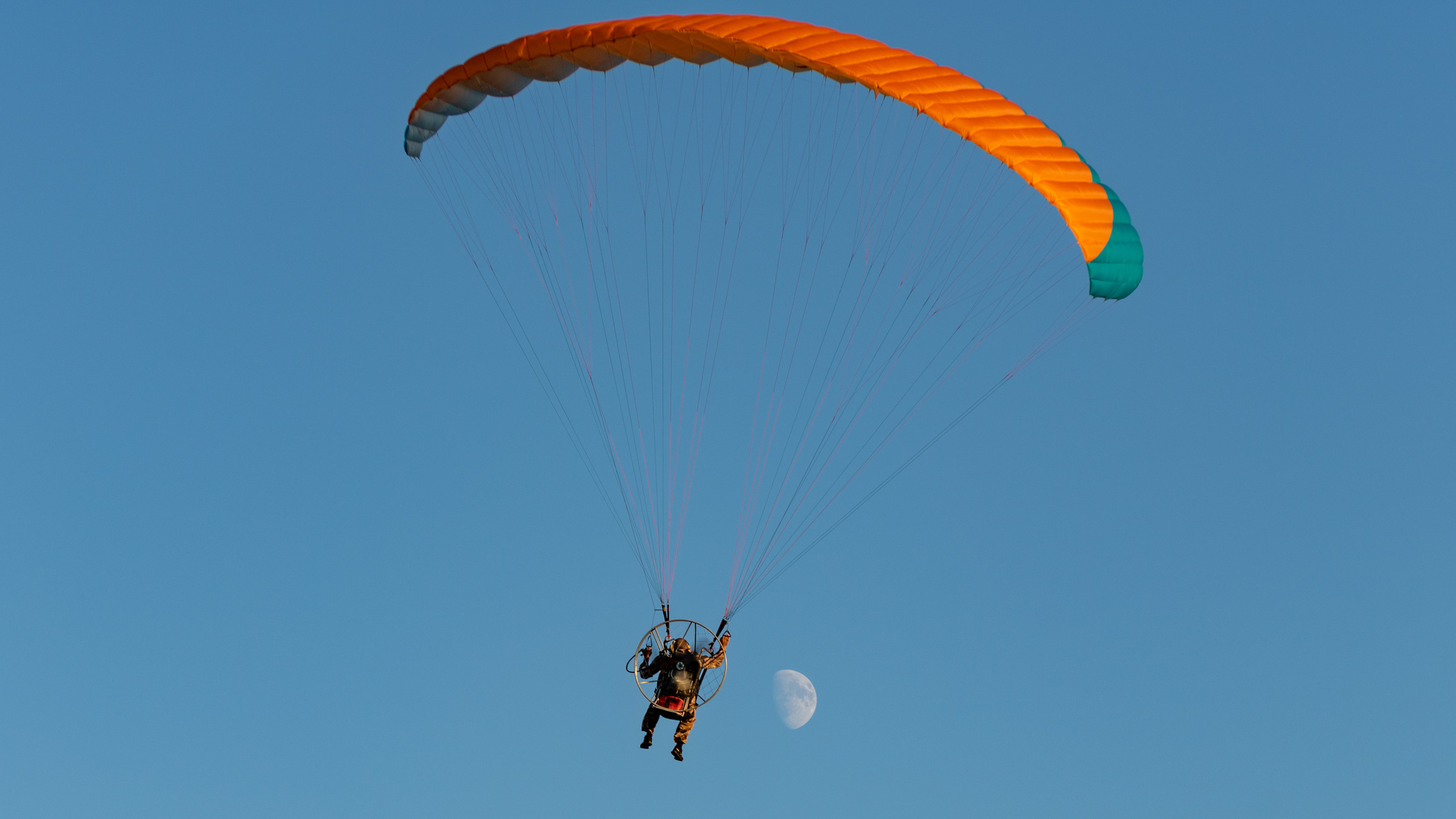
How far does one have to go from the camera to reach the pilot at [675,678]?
20406mm

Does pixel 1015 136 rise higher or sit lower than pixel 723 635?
higher

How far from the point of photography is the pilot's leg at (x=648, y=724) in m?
20.7

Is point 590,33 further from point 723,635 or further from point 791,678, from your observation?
point 791,678

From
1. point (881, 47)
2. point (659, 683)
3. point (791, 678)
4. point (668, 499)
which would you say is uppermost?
point (881, 47)

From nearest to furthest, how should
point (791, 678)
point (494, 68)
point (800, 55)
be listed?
point (800, 55)
point (494, 68)
point (791, 678)

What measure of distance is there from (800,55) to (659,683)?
24.1 feet

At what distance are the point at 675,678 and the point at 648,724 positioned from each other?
29.7 inches

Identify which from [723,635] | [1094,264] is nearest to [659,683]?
[723,635]

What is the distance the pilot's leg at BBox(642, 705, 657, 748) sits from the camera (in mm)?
20656

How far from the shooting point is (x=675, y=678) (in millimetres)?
20359

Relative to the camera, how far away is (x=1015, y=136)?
67.6ft

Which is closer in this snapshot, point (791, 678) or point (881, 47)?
point (881, 47)

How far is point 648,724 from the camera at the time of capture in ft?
67.9

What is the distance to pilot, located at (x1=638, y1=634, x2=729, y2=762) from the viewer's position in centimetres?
2041
